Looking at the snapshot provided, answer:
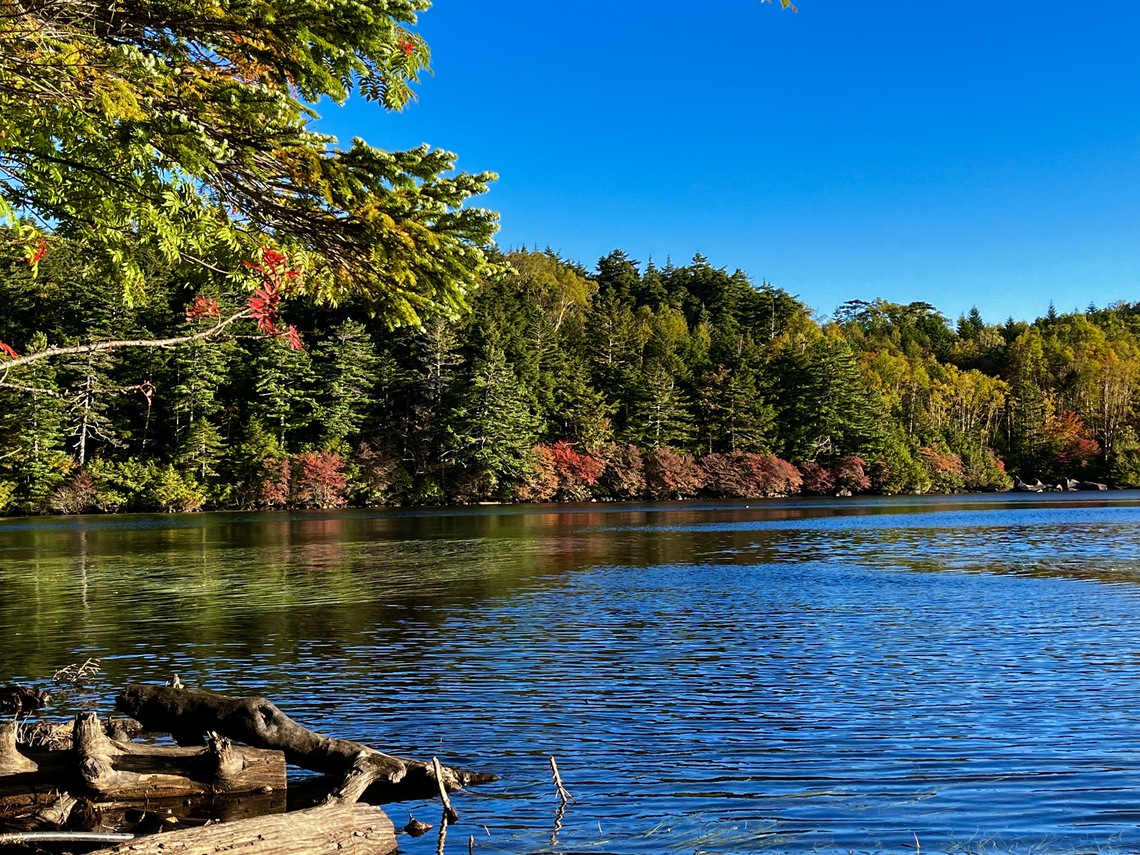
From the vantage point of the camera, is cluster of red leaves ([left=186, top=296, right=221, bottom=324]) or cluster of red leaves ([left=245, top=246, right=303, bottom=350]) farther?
cluster of red leaves ([left=186, top=296, right=221, bottom=324])

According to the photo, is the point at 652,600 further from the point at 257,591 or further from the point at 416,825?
the point at 416,825

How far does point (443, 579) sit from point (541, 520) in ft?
95.9

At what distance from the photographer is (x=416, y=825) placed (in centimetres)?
714

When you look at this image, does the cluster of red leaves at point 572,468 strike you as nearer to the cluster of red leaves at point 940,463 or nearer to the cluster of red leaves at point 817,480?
the cluster of red leaves at point 817,480

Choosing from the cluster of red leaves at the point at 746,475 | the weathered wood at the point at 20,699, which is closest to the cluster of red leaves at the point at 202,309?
the weathered wood at the point at 20,699

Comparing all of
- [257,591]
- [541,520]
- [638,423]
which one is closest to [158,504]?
[541,520]

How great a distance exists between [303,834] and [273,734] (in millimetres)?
1837

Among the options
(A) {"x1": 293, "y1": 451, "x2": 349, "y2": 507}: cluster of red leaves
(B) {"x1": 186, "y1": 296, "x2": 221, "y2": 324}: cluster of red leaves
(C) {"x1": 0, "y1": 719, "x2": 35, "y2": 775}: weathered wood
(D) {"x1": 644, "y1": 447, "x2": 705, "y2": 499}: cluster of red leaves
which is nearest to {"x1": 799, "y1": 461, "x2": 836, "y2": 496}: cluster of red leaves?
(D) {"x1": 644, "y1": 447, "x2": 705, "y2": 499}: cluster of red leaves

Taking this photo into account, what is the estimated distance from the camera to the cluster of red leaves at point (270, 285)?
26.5 feet

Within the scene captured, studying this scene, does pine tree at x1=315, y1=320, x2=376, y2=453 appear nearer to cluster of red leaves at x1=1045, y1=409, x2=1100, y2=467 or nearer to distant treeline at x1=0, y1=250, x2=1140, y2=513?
distant treeline at x1=0, y1=250, x2=1140, y2=513

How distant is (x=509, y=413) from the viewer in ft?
251

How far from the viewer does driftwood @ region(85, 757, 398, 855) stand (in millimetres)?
5387

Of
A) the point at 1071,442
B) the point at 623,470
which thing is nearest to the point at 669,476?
the point at 623,470

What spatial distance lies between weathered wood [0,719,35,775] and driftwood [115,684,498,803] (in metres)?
1.04
